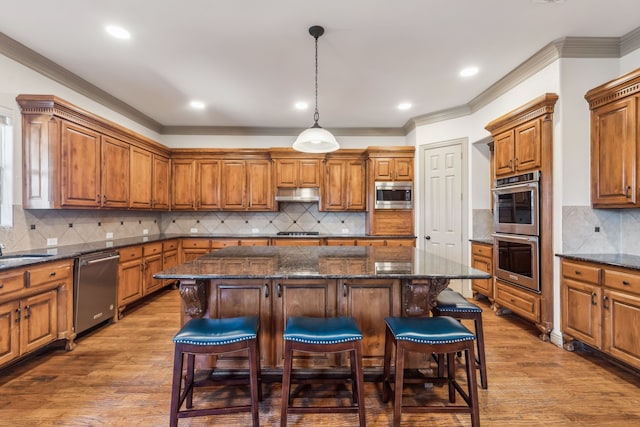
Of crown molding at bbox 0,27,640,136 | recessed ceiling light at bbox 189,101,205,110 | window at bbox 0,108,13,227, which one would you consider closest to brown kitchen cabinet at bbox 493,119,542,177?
crown molding at bbox 0,27,640,136

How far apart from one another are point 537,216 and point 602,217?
1.78ft

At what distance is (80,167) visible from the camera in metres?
3.25

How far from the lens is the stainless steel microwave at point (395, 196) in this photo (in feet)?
16.4

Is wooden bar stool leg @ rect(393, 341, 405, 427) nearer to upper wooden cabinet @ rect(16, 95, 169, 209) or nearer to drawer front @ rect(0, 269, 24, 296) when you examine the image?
drawer front @ rect(0, 269, 24, 296)

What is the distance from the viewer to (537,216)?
9.59 ft

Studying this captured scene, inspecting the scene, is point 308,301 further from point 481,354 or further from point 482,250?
point 482,250

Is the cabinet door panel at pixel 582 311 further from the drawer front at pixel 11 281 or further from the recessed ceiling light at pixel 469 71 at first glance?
the drawer front at pixel 11 281

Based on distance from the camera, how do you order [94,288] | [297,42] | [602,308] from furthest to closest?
[94,288]
[297,42]
[602,308]

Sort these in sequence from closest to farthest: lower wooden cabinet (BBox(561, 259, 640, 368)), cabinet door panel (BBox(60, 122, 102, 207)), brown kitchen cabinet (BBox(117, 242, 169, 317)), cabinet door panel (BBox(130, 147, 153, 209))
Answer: lower wooden cabinet (BBox(561, 259, 640, 368))
cabinet door panel (BBox(60, 122, 102, 207))
brown kitchen cabinet (BBox(117, 242, 169, 317))
cabinet door panel (BBox(130, 147, 153, 209))

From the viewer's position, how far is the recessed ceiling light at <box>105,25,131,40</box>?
2541mm

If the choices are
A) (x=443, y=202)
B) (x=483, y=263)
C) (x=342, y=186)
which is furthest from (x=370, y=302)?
(x=342, y=186)

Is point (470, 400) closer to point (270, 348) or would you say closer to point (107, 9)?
point (270, 348)

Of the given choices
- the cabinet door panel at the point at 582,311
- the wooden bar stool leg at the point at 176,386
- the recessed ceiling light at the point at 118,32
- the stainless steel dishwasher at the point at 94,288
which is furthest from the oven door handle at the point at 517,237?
the stainless steel dishwasher at the point at 94,288

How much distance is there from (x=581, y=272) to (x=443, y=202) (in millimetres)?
2168
